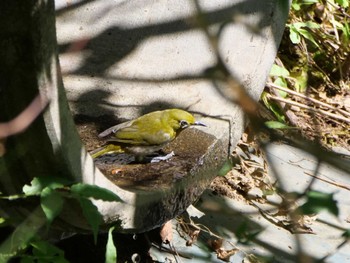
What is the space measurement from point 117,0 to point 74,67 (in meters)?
0.42

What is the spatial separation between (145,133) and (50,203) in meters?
1.44

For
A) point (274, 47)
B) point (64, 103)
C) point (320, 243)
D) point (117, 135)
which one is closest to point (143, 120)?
point (117, 135)

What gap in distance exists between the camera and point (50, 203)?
2.29 meters

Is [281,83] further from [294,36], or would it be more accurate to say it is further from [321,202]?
[321,202]

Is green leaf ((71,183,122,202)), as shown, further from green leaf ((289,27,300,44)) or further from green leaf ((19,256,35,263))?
green leaf ((289,27,300,44))

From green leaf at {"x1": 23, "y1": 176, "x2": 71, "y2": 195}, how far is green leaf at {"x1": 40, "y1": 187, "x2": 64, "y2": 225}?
0.04 m

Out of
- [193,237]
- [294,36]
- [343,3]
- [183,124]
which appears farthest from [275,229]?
[343,3]

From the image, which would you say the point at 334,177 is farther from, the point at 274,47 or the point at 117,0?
the point at 117,0

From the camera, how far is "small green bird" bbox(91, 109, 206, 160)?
3.66m

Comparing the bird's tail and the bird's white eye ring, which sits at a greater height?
the bird's white eye ring

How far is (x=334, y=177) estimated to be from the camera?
Result: 15.9 feet

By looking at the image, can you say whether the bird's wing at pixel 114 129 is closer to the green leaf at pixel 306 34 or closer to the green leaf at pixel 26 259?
the green leaf at pixel 26 259

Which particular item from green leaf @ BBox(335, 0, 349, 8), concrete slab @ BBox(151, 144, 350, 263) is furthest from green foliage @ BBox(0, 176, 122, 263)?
green leaf @ BBox(335, 0, 349, 8)

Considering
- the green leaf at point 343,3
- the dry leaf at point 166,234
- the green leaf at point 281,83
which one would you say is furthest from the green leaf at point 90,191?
the green leaf at point 343,3
